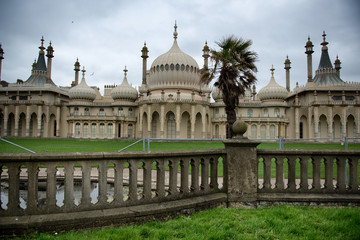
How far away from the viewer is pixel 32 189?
4.38 m

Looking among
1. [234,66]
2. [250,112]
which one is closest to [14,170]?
[234,66]

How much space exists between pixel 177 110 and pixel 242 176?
34.2 meters

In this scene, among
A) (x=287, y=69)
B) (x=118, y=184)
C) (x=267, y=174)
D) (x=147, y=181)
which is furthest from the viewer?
(x=287, y=69)

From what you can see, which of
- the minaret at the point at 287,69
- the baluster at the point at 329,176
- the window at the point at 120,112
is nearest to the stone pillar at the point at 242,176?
the baluster at the point at 329,176

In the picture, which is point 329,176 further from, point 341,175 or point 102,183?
point 102,183

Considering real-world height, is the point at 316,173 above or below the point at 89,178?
below

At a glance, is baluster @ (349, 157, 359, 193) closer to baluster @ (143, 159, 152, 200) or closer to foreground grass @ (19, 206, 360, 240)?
foreground grass @ (19, 206, 360, 240)

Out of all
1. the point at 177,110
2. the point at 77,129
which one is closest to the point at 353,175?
the point at 177,110

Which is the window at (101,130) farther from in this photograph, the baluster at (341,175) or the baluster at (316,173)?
the baluster at (341,175)

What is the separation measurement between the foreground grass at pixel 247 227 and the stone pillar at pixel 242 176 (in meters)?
0.57

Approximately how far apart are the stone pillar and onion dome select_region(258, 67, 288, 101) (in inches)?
1607

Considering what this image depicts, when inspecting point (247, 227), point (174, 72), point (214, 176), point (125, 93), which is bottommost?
point (247, 227)

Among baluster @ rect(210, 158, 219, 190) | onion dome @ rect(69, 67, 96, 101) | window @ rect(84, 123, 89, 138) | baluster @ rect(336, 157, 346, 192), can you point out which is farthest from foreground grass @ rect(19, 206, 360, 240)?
onion dome @ rect(69, 67, 96, 101)

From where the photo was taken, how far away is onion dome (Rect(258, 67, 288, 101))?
145ft
